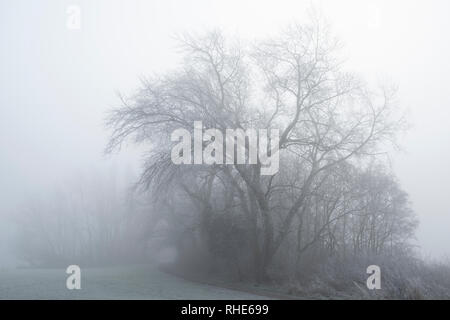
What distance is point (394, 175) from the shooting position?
30953 millimetres

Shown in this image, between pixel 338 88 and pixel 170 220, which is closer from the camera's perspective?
pixel 338 88

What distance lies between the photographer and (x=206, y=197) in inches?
919

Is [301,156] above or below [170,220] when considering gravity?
above

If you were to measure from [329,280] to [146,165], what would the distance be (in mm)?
9332

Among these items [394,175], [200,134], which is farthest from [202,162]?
[394,175]

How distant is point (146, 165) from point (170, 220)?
13.8 meters

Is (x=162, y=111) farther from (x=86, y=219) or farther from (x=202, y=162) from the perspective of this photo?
(x=86, y=219)

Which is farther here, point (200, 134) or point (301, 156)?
point (301, 156)

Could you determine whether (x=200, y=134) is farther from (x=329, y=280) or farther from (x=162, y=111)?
(x=329, y=280)

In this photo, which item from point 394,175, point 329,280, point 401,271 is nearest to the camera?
point 401,271

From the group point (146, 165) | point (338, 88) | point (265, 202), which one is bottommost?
point (265, 202)
